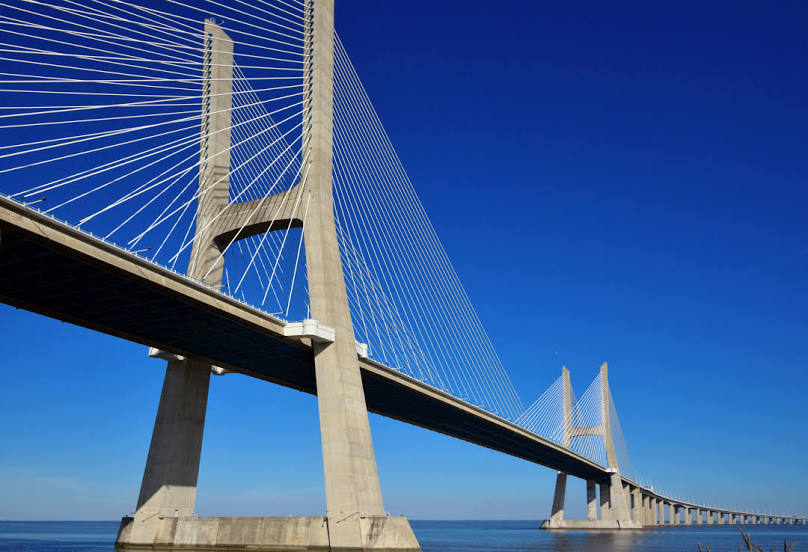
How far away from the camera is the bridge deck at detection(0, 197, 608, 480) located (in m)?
22.1

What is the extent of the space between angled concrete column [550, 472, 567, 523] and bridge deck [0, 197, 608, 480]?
186 ft

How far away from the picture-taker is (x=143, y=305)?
89.6 feet

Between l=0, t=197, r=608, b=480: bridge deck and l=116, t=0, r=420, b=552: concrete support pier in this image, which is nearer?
l=0, t=197, r=608, b=480: bridge deck

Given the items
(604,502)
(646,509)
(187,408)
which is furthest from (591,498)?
(187,408)

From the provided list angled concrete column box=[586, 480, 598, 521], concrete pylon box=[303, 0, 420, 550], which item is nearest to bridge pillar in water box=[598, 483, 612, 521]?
angled concrete column box=[586, 480, 598, 521]

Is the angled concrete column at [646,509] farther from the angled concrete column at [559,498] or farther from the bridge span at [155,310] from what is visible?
the bridge span at [155,310]

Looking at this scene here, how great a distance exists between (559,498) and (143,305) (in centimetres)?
7739

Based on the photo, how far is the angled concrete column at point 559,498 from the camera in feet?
311

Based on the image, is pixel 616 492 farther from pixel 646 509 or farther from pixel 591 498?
pixel 646 509

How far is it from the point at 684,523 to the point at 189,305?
15379cm

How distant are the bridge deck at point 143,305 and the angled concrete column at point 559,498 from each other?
56.6m

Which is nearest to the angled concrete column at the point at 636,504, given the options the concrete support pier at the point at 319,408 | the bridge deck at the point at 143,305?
the bridge deck at the point at 143,305

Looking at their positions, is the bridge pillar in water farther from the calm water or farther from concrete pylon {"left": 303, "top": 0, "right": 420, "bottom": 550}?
concrete pylon {"left": 303, "top": 0, "right": 420, "bottom": 550}

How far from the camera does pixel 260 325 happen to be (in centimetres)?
2955
